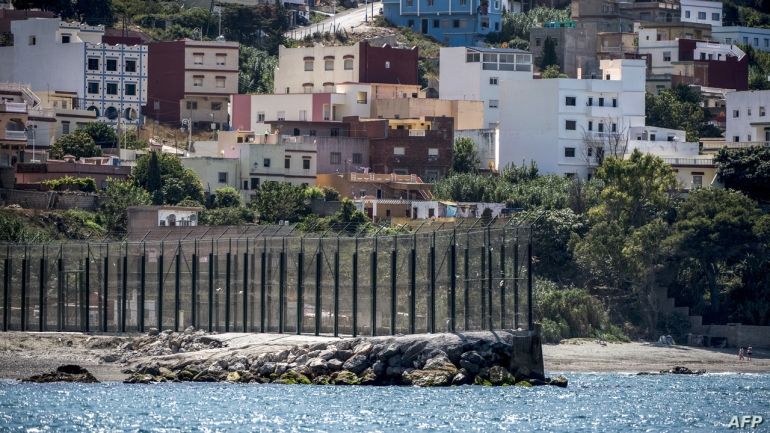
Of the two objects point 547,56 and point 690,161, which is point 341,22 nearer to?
point 547,56

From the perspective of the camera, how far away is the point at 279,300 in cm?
6106

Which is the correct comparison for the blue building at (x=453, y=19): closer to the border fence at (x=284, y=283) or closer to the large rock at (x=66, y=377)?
the border fence at (x=284, y=283)

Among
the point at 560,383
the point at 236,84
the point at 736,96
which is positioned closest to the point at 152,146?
the point at 236,84

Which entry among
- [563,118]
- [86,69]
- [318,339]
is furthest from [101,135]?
[318,339]

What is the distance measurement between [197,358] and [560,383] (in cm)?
1255

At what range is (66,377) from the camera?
180ft

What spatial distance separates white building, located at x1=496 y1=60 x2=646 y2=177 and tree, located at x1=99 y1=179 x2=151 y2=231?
23.5 m

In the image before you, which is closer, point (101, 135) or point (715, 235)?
point (715, 235)

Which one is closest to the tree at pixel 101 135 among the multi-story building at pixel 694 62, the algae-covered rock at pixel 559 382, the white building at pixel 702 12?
the multi-story building at pixel 694 62

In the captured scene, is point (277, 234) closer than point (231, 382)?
No

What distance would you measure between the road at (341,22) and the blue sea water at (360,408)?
3526 inches

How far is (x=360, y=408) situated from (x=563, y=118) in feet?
176

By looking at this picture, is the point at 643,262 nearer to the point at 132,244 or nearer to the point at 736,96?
the point at 132,244

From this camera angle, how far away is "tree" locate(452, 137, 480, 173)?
333 feet
